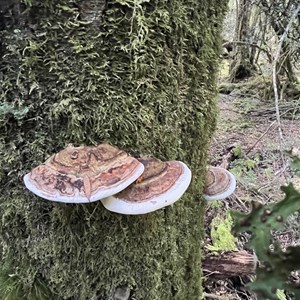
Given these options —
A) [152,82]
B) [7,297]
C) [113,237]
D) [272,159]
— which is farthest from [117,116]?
[272,159]

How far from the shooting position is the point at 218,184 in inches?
71.6

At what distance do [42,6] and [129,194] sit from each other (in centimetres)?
60

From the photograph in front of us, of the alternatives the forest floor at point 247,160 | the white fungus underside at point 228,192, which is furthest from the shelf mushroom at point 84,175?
the forest floor at point 247,160

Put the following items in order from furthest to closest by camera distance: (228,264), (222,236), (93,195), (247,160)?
1. (247,160)
2. (222,236)
3. (228,264)
4. (93,195)

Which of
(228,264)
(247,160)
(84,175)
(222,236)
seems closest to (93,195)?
(84,175)

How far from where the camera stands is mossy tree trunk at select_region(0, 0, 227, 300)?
1.22 meters

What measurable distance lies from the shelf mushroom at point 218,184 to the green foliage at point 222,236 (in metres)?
0.72

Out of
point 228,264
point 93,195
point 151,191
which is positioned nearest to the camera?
point 93,195

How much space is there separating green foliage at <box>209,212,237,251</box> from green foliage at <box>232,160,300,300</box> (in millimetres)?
1336

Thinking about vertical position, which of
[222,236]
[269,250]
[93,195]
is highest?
[93,195]

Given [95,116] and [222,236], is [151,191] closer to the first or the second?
[95,116]

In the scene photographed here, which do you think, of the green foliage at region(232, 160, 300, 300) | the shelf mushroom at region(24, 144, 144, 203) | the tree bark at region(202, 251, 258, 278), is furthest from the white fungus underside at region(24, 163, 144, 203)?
the tree bark at region(202, 251, 258, 278)

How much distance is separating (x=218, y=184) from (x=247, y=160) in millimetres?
2627

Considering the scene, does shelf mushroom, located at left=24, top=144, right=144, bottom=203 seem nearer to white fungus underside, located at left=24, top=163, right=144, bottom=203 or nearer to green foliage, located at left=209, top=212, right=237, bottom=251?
white fungus underside, located at left=24, top=163, right=144, bottom=203
